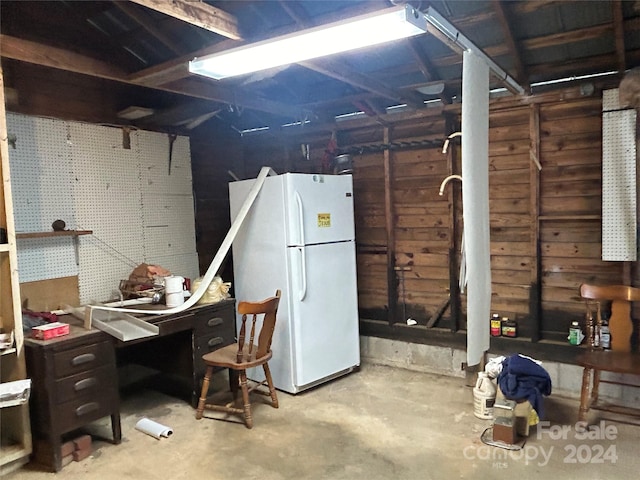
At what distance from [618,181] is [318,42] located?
7.14ft

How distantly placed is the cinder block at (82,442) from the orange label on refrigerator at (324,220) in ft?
6.71

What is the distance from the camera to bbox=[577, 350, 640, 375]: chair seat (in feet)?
8.69

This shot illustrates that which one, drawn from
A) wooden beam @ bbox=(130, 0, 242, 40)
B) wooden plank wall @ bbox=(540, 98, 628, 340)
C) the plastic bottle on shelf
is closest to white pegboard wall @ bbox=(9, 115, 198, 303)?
wooden beam @ bbox=(130, 0, 242, 40)

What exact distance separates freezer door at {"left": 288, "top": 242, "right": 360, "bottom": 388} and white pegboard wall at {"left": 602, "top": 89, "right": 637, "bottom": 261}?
184 centimetres

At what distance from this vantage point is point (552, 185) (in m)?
3.46

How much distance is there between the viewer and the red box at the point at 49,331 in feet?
8.64

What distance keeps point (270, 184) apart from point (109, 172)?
1265 mm

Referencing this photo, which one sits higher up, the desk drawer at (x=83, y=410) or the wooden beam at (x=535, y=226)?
the wooden beam at (x=535, y=226)

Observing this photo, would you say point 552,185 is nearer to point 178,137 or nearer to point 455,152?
point 455,152

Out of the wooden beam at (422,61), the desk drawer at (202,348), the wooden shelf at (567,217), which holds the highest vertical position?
the wooden beam at (422,61)

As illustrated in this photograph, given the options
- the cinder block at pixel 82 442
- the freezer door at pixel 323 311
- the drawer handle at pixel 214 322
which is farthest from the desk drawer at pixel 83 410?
the freezer door at pixel 323 311

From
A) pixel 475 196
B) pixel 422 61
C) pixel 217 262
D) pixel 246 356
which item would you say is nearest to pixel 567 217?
pixel 422 61

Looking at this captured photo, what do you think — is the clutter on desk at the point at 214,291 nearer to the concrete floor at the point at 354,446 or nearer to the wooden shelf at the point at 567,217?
the concrete floor at the point at 354,446

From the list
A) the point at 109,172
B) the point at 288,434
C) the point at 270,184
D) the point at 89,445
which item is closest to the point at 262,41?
the point at 270,184
